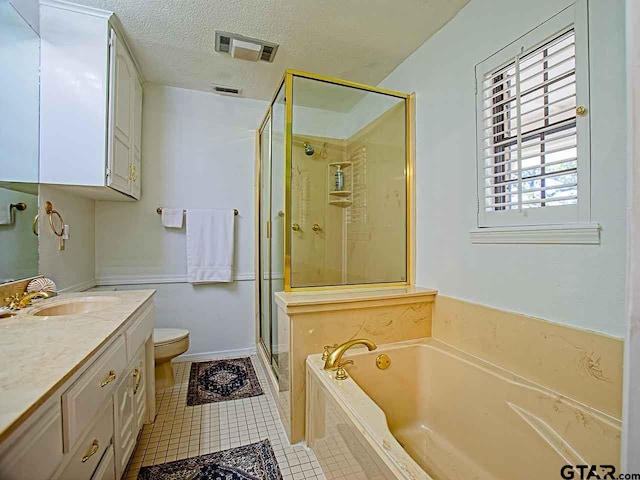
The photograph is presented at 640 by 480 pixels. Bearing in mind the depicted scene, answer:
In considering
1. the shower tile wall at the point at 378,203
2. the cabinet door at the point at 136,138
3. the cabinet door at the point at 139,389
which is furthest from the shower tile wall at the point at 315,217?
the cabinet door at the point at 136,138

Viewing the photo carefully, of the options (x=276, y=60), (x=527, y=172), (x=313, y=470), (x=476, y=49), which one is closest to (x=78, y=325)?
(x=313, y=470)

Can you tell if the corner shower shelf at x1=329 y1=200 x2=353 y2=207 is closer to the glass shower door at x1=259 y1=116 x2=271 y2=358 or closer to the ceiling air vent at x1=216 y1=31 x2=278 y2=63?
the glass shower door at x1=259 y1=116 x2=271 y2=358

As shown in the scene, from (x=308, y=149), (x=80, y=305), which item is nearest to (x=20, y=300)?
(x=80, y=305)

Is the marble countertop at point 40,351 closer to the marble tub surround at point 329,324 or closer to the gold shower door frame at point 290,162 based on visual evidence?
the marble tub surround at point 329,324

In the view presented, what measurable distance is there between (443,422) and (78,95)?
8.54 ft

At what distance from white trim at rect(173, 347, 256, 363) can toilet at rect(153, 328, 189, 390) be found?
0.43 metres

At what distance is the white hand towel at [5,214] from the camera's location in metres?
1.44

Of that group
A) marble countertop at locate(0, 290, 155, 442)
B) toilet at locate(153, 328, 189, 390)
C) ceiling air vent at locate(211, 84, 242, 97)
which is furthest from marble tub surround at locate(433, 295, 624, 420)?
ceiling air vent at locate(211, 84, 242, 97)

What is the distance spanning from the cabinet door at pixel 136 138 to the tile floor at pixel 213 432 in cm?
152

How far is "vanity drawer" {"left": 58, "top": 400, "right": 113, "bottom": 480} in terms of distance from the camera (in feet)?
2.75

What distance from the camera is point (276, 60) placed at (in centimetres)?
224

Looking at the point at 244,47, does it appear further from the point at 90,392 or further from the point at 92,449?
the point at 92,449

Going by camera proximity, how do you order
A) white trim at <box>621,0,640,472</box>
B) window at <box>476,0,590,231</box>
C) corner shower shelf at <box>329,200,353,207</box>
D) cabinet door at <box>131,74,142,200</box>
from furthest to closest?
1. corner shower shelf at <box>329,200,353,207</box>
2. cabinet door at <box>131,74,142,200</box>
3. window at <box>476,0,590,231</box>
4. white trim at <box>621,0,640,472</box>

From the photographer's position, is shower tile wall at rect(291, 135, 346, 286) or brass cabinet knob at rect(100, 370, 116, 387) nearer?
brass cabinet knob at rect(100, 370, 116, 387)
